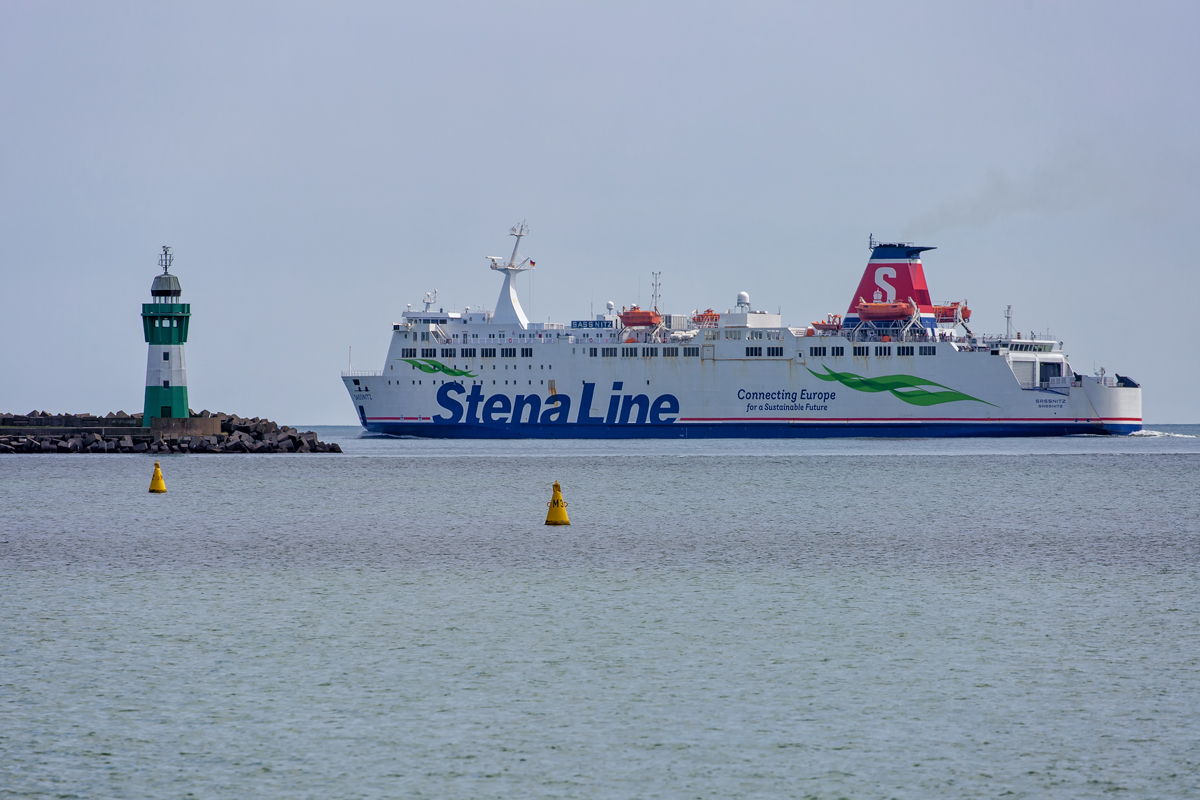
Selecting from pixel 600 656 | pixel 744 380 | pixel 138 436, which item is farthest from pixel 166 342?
pixel 600 656

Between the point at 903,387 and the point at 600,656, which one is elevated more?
the point at 903,387

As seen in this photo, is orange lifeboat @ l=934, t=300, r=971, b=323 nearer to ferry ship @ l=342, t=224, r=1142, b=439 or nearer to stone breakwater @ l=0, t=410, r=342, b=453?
ferry ship @ l=342, t=224, r=1142, b=439

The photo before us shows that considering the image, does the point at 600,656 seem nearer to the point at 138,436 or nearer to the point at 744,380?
the point at 138,436

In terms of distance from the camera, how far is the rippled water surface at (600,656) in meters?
6.36

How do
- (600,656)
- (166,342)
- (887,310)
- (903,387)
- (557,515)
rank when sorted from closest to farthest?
(600,656) → (557,515) → (166,342) → (903,387) → (887,310)

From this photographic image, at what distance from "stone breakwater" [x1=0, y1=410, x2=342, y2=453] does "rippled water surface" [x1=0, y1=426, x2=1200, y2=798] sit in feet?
83.8

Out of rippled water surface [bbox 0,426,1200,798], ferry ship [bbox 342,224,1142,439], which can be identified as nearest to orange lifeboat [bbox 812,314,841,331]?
ferry ship [bbox 342,224,1142,439]

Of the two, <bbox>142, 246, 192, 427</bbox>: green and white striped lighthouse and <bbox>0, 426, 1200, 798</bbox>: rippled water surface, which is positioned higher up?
<bbox>142, 246, 192, 427</bbox>: green and white striped lighthouse

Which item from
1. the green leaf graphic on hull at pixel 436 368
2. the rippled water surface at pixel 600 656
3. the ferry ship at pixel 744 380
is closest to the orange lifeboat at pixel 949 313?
the ferry ship at pixel 744 380

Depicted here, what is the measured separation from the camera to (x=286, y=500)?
992 inches

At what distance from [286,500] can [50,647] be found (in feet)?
52.4

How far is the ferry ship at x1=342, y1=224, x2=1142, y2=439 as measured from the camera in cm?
5831

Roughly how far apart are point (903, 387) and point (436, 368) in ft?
65.3

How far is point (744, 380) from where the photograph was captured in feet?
192
